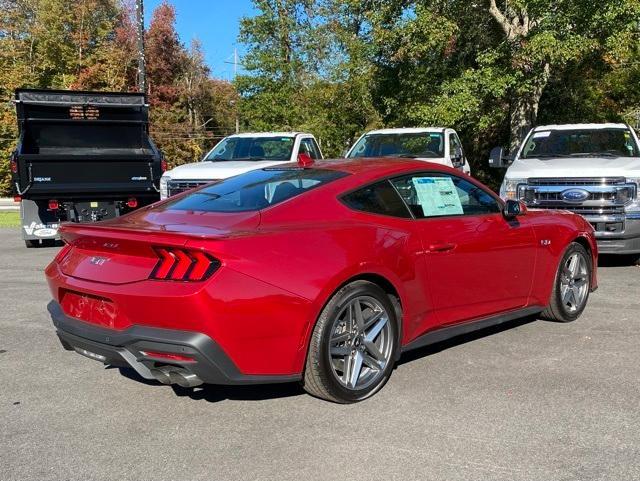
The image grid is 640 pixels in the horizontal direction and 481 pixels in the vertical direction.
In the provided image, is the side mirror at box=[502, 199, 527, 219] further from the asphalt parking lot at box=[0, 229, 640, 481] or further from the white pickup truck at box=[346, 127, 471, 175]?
the white pickup truck at box=[346, 127, 471, 175]

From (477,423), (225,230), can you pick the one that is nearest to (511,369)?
(477,423)

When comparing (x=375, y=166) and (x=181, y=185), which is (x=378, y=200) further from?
(x=181, y=185)

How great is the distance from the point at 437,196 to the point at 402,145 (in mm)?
7818

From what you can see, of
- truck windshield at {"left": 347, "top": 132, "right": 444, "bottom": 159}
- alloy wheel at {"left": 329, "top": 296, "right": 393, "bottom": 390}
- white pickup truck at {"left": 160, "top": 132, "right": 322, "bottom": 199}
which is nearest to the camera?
alloy wheel at {"left": 329, "top": 296, "right": 393, "bottom": 390}

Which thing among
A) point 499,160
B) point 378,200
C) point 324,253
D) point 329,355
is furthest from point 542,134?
point 329,355

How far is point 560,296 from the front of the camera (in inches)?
228

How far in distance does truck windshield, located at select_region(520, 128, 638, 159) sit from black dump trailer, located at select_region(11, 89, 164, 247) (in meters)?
6.74

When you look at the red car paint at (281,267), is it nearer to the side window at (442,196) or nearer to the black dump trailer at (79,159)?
the side window at (442,196)

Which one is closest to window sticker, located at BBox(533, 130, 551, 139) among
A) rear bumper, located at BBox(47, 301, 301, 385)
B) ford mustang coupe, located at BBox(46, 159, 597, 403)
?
ford mustang coupe, located at BBox(46, 159, 597, 403)

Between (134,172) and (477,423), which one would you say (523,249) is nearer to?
(477,423)

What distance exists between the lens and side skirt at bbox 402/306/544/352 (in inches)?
176

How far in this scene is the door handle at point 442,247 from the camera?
443 cm

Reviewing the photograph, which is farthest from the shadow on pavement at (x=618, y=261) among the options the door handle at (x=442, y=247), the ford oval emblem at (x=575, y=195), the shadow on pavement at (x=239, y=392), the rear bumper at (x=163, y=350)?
the rear bumper at (x=163, y=350)

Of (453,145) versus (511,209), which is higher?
(453,145)
